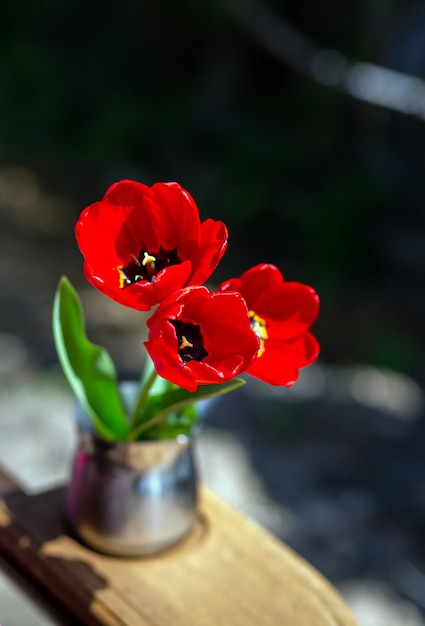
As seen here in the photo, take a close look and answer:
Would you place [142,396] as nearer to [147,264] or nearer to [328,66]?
[147,264]

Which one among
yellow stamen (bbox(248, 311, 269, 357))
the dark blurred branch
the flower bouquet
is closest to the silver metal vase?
the flower bouquet

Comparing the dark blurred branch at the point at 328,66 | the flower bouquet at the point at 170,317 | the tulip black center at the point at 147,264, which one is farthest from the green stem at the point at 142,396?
the dark blurred branch at the point at 328,66

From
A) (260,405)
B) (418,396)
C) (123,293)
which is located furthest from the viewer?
(418,396)

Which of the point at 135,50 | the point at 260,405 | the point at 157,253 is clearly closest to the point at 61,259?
the point at 260,405

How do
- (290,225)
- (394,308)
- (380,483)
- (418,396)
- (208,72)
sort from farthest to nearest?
1. (208,72)
2. (290,225)
3. (394,308)
4. (418,396)
5. (380,483)

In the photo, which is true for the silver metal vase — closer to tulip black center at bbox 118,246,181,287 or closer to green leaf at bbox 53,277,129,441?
green leaf at bbox 53,277,129,441

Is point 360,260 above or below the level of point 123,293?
below

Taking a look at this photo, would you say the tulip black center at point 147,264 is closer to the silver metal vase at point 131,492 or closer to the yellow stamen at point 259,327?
the yellow stamen at point 259,327

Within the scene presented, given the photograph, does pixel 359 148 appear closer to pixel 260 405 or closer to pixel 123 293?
pixel 260 405

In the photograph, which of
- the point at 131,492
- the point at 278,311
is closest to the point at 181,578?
the point at 131,492
